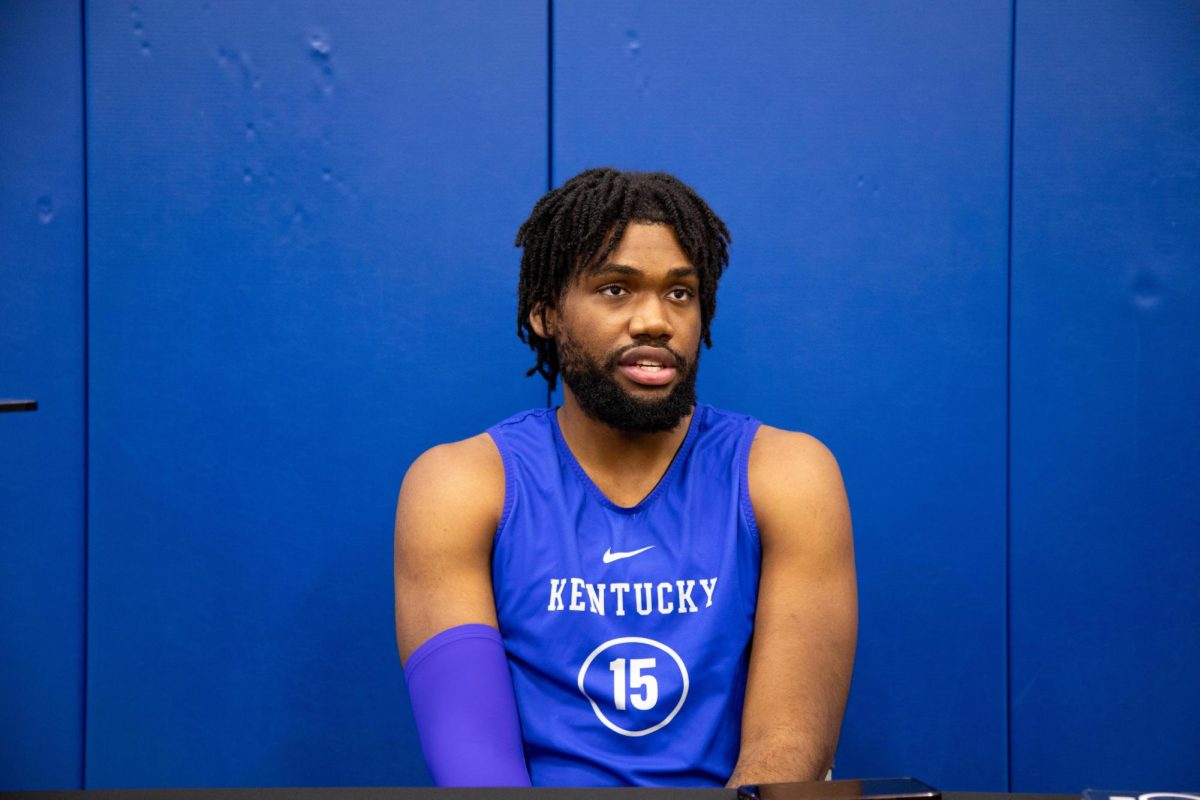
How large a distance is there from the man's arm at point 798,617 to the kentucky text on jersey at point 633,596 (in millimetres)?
104

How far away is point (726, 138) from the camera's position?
195 centimetres

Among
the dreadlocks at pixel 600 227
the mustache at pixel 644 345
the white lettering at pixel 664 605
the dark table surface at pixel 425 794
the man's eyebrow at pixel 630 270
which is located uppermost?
the dreadlocks at pixel 600 227

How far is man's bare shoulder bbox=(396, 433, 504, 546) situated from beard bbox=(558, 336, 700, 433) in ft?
0.56

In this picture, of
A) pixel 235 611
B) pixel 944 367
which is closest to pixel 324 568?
pixel 235 611

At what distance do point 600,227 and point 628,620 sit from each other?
577mm

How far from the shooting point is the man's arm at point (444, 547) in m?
1.38

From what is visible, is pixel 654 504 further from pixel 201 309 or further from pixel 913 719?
pixel 201 309

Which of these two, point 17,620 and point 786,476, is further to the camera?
point 17,620

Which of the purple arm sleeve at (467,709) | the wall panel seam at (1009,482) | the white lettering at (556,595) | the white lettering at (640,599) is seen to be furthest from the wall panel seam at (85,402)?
the wall panel seam at (1009,482)

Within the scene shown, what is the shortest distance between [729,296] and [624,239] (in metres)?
0.52

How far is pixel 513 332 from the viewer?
1959 millimetres

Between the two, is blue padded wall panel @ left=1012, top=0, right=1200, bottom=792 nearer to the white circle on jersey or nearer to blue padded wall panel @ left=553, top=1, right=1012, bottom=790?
blue padded wall panel @ left=553, top=1, right=1012, bottom=790

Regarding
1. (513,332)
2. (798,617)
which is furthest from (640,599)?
(513,332)

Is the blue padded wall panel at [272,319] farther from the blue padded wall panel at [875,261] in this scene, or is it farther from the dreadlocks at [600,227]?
the dreadlocks at [600,227]
